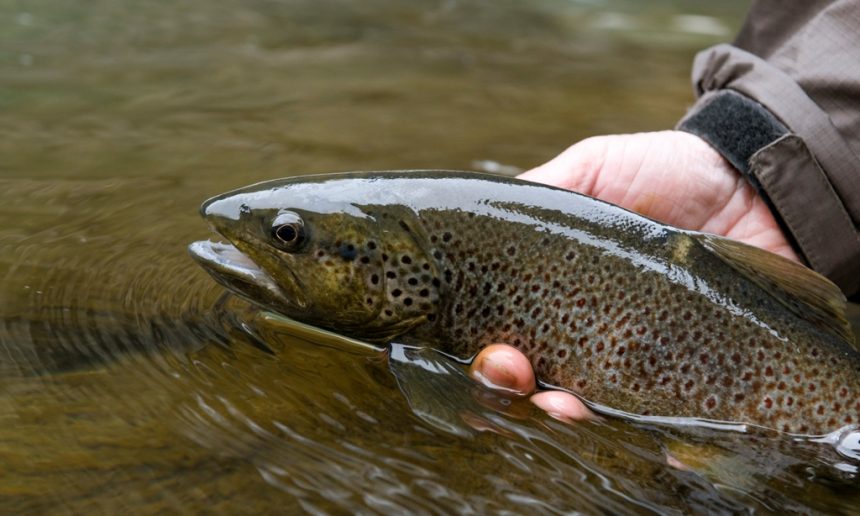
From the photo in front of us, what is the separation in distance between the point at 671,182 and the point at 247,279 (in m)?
2.15

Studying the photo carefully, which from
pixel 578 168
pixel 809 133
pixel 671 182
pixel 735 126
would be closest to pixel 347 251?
pixel 578 168

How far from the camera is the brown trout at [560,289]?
3359 mm

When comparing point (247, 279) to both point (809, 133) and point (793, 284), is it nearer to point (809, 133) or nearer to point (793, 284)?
point (793, 284)

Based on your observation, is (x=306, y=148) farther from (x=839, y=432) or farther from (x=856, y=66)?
(x=839, y=432)

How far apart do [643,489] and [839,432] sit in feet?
2.89

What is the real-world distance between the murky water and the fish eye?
0.46 m

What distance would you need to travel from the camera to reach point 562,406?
3.34 metres

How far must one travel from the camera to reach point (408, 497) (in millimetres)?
2775

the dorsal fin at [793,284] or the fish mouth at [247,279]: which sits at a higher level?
the dorsal fin at [793,284]

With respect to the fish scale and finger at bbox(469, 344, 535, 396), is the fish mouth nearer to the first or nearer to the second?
the fish scale

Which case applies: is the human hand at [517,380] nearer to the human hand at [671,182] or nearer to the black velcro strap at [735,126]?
the human hand at [671,182]

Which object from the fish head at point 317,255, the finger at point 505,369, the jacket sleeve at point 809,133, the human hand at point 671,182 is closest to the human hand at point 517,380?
the finger at point 505,369

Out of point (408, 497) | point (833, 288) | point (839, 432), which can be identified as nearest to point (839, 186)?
point (833, 288)

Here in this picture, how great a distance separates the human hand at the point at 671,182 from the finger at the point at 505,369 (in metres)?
1.15
